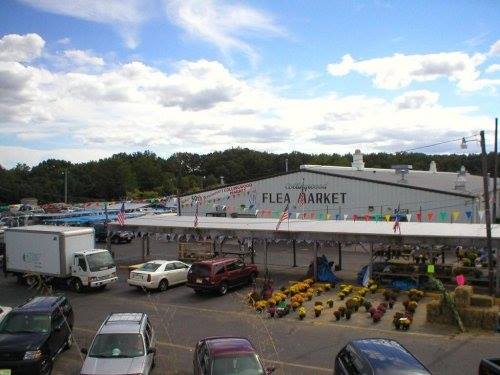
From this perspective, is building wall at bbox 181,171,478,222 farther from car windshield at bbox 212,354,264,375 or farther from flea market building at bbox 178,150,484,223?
car windshield at bbox 212,354,264,375

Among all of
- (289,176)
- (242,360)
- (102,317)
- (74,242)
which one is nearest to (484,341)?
(242,360)

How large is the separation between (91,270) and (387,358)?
17.5m

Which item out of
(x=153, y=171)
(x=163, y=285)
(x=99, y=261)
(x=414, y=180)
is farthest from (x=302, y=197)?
(x=153, y=171)

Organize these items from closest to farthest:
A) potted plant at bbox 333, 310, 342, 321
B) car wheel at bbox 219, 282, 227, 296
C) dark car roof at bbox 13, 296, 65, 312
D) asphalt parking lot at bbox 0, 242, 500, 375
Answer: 1. asphalt parking lot at bbox 0, 242, 500, 375
2. dark car roof at bbox 13, 296, 65, 312
3. potted plant at bbox 333, 310, 342, 321
4. car wheel at bbox 219, 282, 227, 296

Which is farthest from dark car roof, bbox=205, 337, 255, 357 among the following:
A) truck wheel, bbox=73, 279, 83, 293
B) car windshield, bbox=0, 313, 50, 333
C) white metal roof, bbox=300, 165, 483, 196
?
white metal roof, bbox=300, 165, 483, 196

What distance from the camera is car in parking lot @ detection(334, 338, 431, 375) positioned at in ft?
30.9

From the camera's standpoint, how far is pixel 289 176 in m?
46.4

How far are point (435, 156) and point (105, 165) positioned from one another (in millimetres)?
Answer: 89252

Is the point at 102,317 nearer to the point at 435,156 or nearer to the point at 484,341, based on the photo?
the point at 484,341

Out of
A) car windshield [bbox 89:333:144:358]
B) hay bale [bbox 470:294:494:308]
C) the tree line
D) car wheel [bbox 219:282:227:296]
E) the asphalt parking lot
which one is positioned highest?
the tree line

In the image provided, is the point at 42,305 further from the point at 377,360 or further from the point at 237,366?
the point at 377,360

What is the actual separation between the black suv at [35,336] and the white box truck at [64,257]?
870cm

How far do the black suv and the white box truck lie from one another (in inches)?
342

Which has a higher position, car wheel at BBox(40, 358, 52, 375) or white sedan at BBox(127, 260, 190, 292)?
white sedan at BBox(127, 260, 190, 292)
